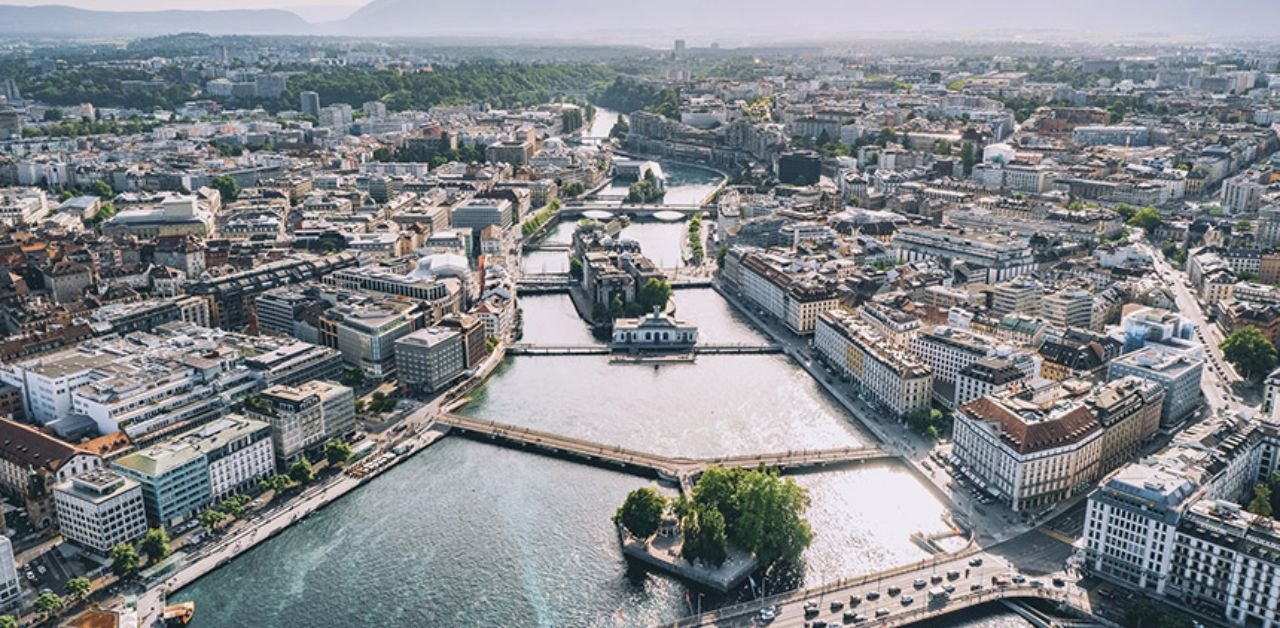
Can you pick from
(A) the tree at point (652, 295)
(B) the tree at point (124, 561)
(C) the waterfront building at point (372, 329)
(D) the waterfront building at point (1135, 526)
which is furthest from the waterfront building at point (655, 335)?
(B) the tree at point (124, 561)

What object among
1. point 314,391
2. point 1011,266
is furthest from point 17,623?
point 1011,266

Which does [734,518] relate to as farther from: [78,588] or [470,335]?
[470,335]

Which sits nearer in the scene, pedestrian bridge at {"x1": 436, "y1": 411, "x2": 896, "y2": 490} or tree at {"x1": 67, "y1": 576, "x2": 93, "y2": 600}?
tree at {"x1": 67, "y1": 576, "x2": 93, "y2": 600}

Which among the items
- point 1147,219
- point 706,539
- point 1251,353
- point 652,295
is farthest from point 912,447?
point 1147,219

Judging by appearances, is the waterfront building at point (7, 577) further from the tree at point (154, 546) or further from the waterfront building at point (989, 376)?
the waterfront building at point (989, 376)

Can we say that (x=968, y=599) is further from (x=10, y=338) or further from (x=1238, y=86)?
(x=1238, y=86)

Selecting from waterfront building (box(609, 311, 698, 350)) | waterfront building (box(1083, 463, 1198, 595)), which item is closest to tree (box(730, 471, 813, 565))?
waterfront building (box(1083, 463, 1198, 595))

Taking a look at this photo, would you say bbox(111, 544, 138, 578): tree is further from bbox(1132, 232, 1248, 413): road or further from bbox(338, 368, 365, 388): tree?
bbox(1132, 232, 1248, 413): road
